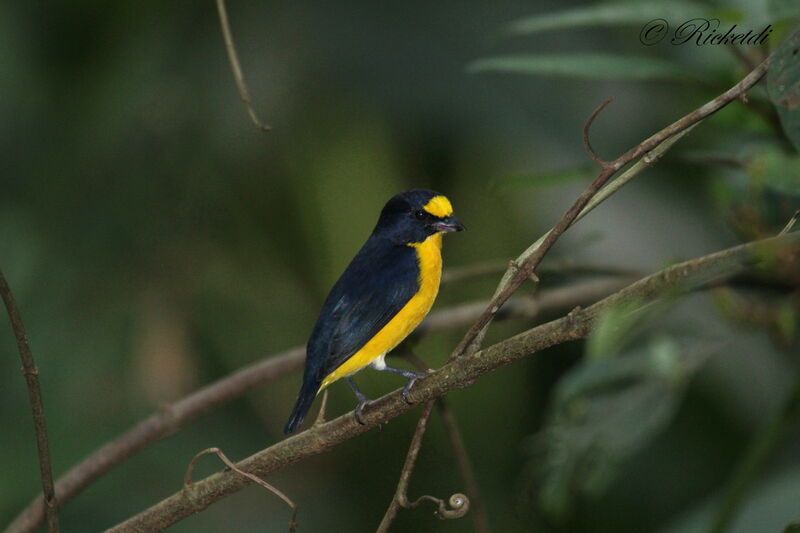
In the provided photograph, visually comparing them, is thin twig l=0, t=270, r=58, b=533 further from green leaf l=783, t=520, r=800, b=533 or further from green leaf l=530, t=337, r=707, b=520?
green leaf l=530, t=337, r=707, b=520

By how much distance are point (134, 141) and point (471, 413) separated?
1.68 m

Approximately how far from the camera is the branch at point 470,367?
136 centimetres

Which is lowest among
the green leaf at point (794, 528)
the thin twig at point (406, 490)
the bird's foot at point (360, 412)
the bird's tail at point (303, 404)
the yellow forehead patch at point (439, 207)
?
the green leaf at point (794, 528)

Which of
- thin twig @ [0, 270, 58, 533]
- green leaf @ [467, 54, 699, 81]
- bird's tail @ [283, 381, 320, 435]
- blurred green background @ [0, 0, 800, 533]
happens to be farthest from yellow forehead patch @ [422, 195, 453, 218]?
blurred green background @ [0, 0, 800, 533]

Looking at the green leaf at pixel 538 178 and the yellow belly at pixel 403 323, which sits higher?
the green leaf at pixel 538 178

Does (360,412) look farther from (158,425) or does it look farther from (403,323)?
(158,425)

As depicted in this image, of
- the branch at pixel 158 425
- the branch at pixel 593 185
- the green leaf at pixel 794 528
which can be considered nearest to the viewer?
the branch at pixel 593 185

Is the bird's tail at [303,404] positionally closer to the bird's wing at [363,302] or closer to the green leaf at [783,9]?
the bird's wing at [363,302]

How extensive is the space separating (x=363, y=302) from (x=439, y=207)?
0.28 metres

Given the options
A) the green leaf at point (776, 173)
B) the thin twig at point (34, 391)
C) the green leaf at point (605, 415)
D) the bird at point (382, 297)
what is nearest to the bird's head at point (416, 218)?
the bird at point (382, 297)

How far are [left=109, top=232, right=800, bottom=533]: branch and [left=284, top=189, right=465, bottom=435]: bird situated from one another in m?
0.31

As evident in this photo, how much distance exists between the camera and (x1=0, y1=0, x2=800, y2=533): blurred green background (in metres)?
3.86

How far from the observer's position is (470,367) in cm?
→ 151

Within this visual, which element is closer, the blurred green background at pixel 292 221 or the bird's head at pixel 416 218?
the bird's head at pixel 416 218
